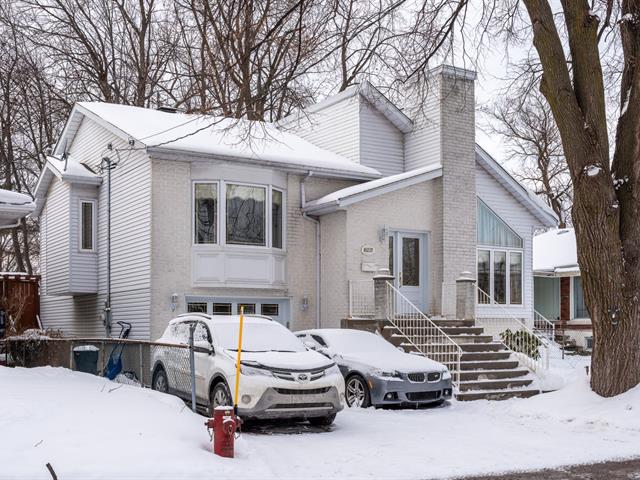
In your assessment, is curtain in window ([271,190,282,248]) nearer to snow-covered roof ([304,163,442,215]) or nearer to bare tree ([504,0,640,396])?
snow-covered roof ([304,163,442,215])

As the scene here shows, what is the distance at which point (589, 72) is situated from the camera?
13641 mm

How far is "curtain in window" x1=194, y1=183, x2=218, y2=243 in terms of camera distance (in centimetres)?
1953

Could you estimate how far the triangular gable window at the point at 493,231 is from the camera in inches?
919

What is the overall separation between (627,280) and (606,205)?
1.35 m

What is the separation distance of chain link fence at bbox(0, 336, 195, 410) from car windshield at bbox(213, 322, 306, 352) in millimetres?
656

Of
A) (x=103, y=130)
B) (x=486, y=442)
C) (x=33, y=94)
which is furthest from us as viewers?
(x=33, y=94)

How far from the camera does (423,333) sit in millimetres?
18594

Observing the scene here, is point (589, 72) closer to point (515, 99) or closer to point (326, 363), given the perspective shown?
point (515, 99)

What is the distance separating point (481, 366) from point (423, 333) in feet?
5.53

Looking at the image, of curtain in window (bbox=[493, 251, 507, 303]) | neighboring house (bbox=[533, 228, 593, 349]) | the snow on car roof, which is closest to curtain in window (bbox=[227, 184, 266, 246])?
the snow on car roof

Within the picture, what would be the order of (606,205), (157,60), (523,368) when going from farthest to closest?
(157,60), (523,368), (606,205)

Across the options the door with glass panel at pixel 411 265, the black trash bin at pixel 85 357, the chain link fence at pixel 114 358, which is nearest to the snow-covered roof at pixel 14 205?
the chain link fence at pixel 114 358

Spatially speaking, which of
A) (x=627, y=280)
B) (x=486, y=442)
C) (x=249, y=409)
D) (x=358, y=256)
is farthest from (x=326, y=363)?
(x=358, y=256)

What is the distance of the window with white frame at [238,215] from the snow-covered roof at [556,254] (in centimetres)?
1555
